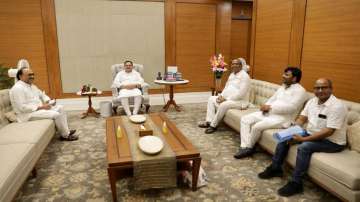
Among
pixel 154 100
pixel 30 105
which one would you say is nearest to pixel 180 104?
pixel 154 100

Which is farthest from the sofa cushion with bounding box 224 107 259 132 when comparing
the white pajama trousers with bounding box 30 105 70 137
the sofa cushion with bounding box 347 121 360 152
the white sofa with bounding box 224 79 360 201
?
the white pajama trousers with bounding box 30 105 70 137

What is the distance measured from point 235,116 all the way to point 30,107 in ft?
9.30

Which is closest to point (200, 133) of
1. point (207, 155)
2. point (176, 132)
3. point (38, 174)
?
point (207, 155)

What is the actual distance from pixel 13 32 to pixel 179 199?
5.15 m

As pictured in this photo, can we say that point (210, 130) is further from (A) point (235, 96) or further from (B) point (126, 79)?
(B) point (126, 79)

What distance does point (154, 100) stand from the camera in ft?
21.2

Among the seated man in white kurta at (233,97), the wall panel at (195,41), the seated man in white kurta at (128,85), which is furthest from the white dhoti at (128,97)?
the wall panel at (195,41)

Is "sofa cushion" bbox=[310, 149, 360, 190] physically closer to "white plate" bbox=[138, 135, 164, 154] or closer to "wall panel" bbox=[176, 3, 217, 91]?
"white plate" bbox=[138, 135, 164, 154]

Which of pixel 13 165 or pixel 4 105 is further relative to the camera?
pixel 4 105

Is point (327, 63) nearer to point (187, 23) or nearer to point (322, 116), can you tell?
point (322, 116)

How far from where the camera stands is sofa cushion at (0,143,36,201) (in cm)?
204

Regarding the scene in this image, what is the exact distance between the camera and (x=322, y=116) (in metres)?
2.64

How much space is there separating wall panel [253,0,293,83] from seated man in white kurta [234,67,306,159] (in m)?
0.82

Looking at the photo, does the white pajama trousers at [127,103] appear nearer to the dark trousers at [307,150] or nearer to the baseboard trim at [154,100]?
the baseboard trim at [154,100]
